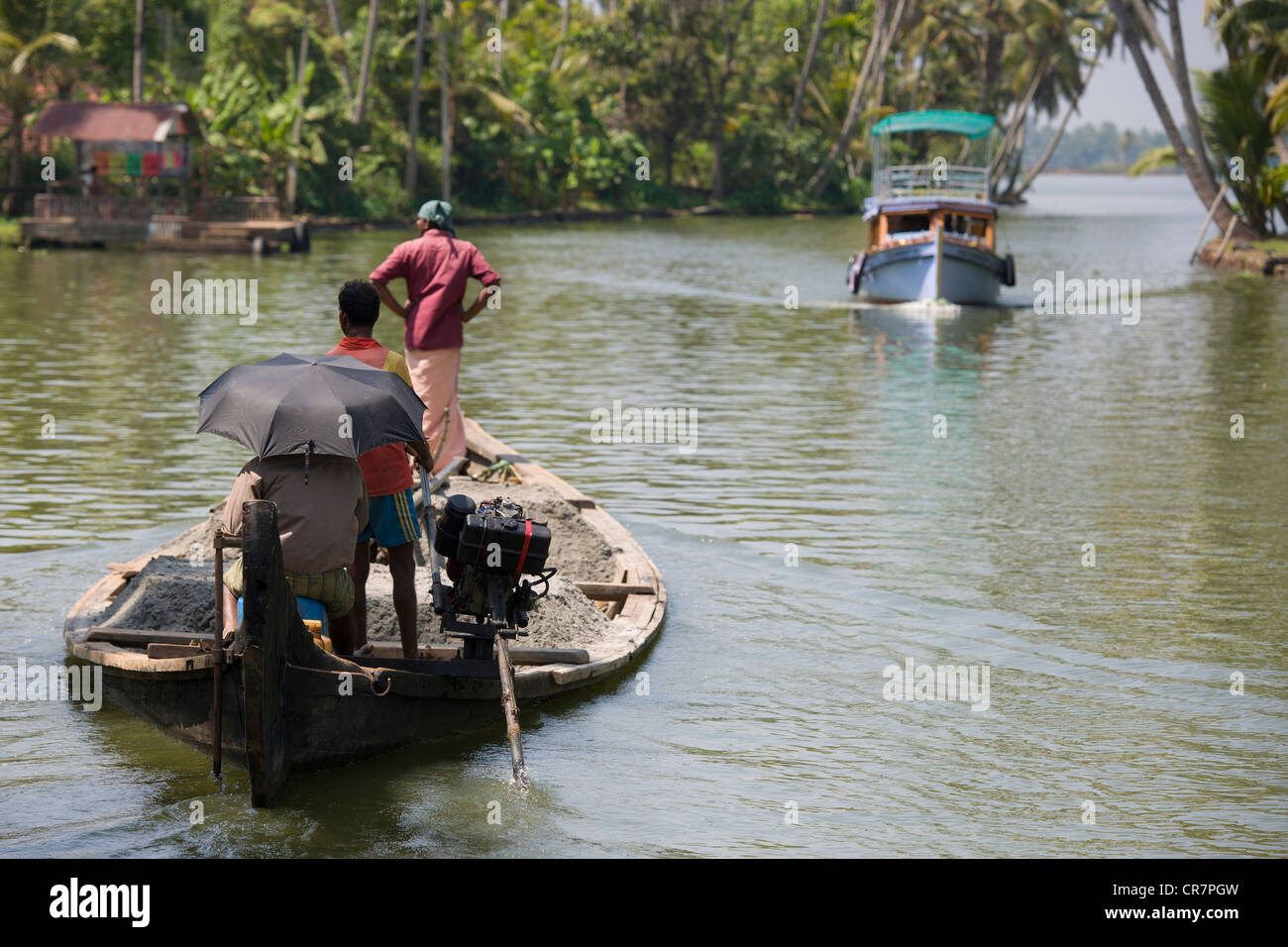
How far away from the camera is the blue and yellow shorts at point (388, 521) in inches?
308

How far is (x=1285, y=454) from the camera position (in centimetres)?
1609

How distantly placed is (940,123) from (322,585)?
100ft

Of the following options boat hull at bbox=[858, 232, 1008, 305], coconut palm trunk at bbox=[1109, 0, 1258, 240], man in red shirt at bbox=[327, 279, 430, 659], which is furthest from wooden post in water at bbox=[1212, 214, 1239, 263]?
man in red shirt at bbox=[327, 279, 430, 659]

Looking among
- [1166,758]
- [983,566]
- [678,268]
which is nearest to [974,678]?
[1166,758]

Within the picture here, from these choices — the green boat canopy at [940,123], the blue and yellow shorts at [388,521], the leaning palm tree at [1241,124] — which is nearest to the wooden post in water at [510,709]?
the blue and yellow shorts at [388,521]

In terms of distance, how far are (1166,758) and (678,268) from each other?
108 ft

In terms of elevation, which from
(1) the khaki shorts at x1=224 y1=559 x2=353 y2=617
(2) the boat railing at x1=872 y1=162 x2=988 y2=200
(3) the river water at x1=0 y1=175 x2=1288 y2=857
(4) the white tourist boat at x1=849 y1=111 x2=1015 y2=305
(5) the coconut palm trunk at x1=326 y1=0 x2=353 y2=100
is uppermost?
(5) the coconut palm trunk at x1=326 y1=0 x2=353 y2=100

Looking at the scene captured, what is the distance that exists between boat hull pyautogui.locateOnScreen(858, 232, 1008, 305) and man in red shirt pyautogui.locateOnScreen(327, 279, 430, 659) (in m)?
24.4

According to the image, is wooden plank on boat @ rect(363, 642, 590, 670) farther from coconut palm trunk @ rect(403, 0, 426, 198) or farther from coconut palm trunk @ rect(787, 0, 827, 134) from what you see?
coconut palm trunk @ rect(787, 0, 827, 134)

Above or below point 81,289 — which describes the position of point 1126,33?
above

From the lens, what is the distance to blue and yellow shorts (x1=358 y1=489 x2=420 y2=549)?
7.83 m

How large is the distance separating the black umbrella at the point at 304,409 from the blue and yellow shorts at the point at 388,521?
28.4 inches

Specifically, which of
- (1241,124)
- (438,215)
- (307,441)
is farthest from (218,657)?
(1241,124)
